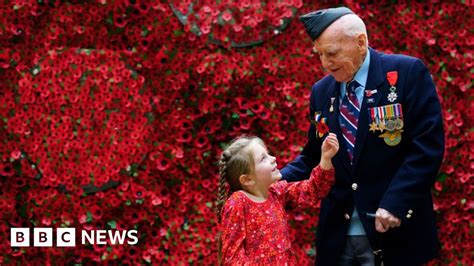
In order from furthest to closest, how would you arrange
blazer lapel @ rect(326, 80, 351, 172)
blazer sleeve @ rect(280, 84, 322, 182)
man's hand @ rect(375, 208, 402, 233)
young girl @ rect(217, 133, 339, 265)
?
blazer sleeve @ rect(280, 84, 322, 182) < blazer lapel @ rect(326, 80, 351, 172) < young girl @ rect(217, 133, 339, 265) < man's hand @ rect(375, 208, 402, 233)

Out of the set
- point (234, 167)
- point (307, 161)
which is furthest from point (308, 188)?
point (234, 167)

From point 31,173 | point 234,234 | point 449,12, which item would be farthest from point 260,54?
point 234,234

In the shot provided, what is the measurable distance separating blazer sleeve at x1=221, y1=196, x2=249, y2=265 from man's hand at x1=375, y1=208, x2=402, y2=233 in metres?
0.51

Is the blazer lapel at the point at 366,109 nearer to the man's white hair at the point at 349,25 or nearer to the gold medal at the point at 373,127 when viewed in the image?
the gold medal at the point at 373,127

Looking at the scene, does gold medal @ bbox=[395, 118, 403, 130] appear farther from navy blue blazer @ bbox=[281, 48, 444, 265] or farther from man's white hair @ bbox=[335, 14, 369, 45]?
man's white hair @ bbox=[335, 14, 369, 45]

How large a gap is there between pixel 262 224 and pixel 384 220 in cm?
48

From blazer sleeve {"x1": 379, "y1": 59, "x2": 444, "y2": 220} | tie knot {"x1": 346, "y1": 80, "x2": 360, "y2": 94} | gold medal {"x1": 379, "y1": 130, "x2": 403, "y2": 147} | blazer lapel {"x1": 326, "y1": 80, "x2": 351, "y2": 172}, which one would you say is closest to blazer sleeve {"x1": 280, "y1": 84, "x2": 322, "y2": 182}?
blazer lapel {"x1": 326, "y1": 80, "x2": 351, "y2": 172}

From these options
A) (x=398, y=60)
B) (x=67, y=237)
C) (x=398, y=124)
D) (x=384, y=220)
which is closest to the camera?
(x=384, y=220)

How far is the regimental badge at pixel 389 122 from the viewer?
3.04 meters

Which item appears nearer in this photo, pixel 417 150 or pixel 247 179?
pixel 417 150

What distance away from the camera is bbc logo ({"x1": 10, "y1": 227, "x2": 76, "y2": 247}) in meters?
4.61

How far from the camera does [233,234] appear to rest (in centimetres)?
301

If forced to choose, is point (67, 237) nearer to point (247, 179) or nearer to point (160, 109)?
point (160, 109)

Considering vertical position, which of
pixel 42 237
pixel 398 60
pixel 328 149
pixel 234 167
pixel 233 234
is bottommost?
pixel 42 237
